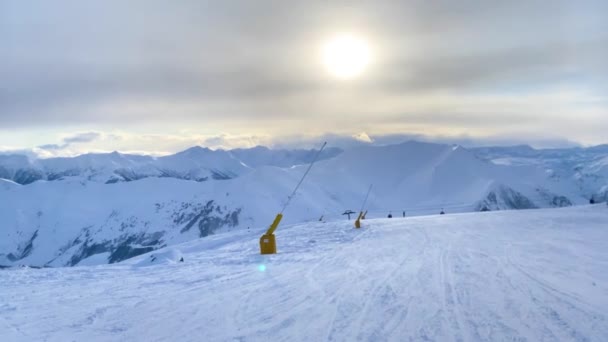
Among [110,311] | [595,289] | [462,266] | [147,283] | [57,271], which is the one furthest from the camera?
[57,271]

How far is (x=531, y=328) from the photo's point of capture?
7.86 metres

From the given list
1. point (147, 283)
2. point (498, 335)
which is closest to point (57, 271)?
point (147, 283)

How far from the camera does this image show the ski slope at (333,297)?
8.06 meters

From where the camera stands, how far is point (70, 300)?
10.7m

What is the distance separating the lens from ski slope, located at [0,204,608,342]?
806cm

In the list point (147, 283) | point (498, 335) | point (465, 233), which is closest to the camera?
point (498, 335)

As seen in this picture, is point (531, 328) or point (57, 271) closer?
point (531, 328)

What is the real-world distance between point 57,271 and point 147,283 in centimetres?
447

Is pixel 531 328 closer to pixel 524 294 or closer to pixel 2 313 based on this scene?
pixel 524 294

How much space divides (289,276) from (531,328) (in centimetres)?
663

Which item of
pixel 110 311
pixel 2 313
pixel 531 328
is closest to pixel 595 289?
pixel 531 328

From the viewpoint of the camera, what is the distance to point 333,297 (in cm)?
1039

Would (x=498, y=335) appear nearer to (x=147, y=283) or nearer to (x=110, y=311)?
(x=110, y=311)

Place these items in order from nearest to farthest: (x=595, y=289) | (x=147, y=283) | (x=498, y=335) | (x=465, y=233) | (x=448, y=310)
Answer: (x=498, y=335) < (x=448, y=310) < (x=595, y=289) < (x=147, y=283) < (x=465, y=233)
